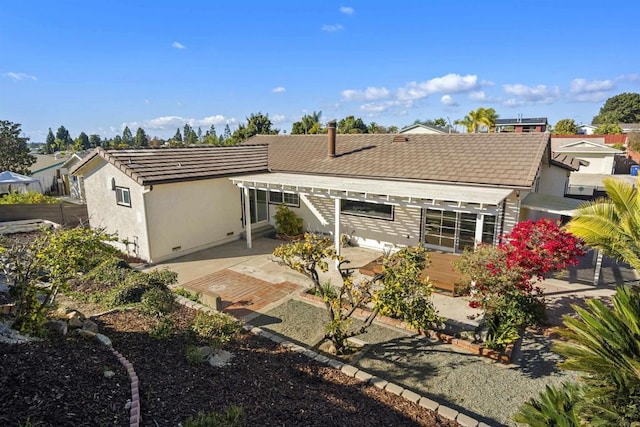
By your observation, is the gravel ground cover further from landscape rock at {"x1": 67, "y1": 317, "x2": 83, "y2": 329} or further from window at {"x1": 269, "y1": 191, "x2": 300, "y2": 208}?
window at {"x1": 269, "y1": 191, "x2": 300, "y2": 208}

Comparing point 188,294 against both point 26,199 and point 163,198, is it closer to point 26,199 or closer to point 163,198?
point 163,198

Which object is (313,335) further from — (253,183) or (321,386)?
(253,183)

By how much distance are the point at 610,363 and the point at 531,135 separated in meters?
12.1

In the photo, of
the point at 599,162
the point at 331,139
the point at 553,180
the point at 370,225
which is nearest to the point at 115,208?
the point at 331,139

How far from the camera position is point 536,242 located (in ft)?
27.4

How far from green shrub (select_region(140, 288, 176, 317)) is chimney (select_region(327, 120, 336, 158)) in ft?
36.7

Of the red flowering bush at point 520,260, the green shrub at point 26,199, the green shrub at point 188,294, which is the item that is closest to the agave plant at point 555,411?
the red flowering bush at point 520,260

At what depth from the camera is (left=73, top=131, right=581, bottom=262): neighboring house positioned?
12352 mm

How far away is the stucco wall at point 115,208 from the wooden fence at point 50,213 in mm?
3638

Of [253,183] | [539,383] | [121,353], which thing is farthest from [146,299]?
[539,383]

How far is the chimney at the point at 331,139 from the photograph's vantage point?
57.6ft

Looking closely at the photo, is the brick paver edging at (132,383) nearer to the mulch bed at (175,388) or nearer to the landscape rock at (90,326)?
the mulch bed at (175,388)

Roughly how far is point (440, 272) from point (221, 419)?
8663 millimetres

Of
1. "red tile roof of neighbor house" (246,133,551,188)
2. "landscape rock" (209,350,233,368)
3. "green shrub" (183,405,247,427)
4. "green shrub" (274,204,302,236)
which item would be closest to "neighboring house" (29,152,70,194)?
"red tile roof of neighbor house" (246,133,551,188)
